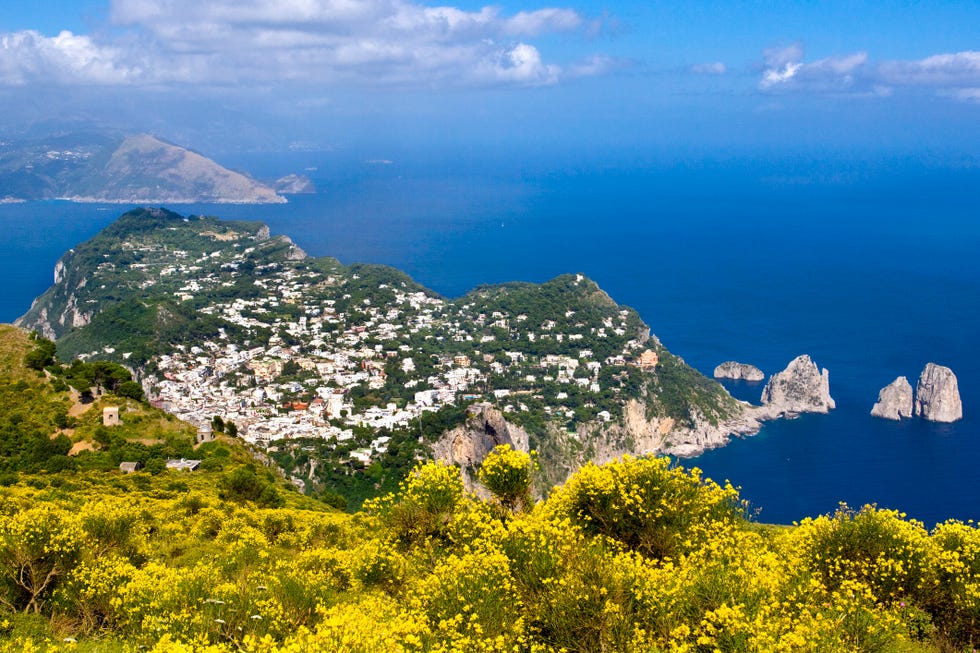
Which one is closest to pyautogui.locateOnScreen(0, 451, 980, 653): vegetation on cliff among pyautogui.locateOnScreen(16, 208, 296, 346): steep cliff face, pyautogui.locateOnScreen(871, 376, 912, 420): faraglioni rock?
pyautogui.locateOnScreen(871, 376, 912, 420): faraglioni rock

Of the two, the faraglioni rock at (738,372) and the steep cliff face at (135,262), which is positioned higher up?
the steep cliff face at (135,262)

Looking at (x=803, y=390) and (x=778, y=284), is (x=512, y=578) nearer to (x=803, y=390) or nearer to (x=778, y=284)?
(x=803, y=390)

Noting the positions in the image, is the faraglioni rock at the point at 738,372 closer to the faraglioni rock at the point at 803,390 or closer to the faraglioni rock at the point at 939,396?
the faraglioni rock at the point at 803,390

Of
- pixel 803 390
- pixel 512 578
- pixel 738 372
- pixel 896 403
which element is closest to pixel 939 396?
pixel 896 403

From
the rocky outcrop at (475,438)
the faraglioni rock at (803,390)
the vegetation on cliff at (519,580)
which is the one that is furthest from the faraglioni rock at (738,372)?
the vegetation on cliff at (519,580)

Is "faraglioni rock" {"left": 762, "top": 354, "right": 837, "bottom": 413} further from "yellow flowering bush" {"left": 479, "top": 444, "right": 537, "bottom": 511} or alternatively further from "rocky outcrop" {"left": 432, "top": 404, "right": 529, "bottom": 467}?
"yellow flowering bush" {"left": 479, "top": 444, "right": 537, "bottom": 511}
